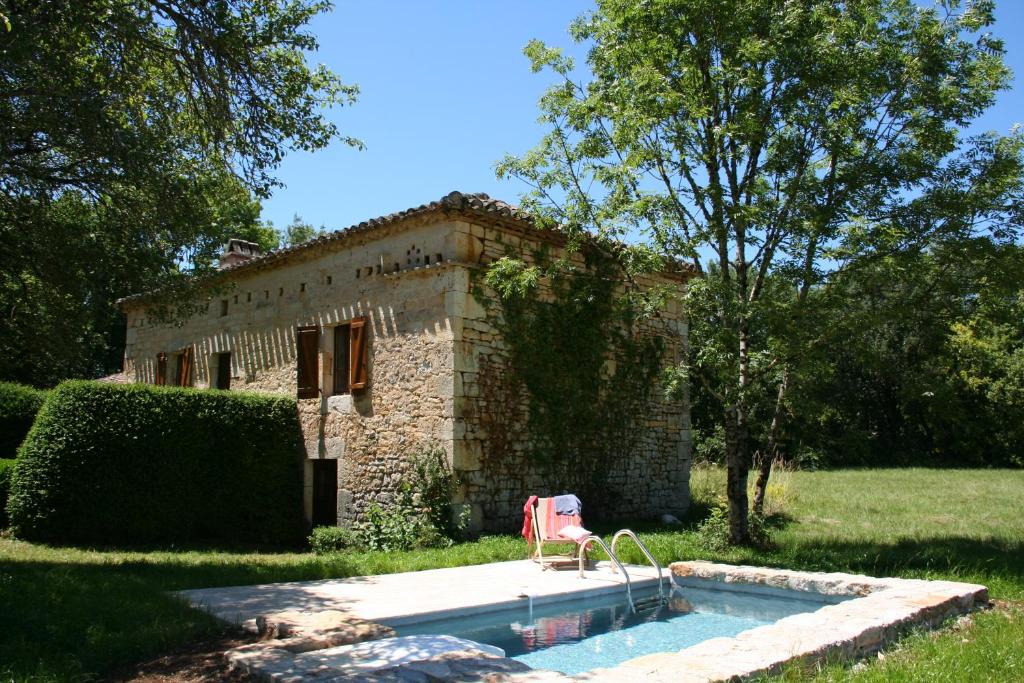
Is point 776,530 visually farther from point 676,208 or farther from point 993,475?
point 993,475

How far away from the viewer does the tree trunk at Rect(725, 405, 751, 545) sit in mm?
9039

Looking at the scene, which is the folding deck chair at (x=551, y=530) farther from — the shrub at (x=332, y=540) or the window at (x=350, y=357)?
the window at (x=350, y=357)

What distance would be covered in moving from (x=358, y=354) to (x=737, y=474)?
5.72 metres

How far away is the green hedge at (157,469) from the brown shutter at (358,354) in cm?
157

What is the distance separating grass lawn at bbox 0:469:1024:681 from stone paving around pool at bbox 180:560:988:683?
0.21 metres

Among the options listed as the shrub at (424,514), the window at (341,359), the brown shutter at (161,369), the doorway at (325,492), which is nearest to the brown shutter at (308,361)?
the window at (341,359)

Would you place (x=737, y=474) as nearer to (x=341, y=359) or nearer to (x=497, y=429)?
(x=497, y=429)

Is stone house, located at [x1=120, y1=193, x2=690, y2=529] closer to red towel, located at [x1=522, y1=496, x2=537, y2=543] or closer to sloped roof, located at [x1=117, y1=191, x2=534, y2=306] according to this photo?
sloped roof, located at [x1=117, y1=191, x2=534, y2=306]

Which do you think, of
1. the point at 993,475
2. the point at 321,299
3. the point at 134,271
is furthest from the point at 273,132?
the point at 993,475

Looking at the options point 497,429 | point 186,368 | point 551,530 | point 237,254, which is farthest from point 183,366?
point 551,530

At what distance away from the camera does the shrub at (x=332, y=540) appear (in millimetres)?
10672

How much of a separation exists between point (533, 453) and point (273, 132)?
216 inches

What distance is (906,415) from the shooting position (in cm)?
2539

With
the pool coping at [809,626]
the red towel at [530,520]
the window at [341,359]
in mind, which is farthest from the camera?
the window at [341,359]
